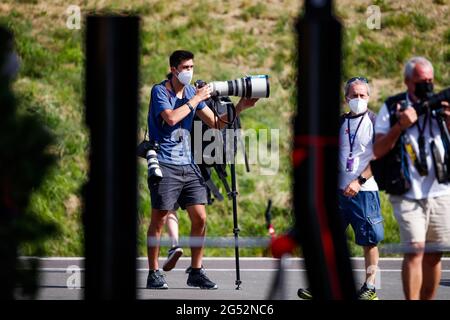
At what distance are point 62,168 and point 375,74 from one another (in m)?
4.28

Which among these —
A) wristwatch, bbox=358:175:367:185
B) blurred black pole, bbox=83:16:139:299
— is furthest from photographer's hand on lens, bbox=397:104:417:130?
blurred black pole, bbox=83:16:139:299

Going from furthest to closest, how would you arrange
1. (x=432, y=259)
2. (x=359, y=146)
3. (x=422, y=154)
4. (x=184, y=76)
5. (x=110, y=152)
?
(x=184, y=76) → (x=359, y=146) → (x=432, y=259) → (x=422, y=154) → (x=110, y=152)

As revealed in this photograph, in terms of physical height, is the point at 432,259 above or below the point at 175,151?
below

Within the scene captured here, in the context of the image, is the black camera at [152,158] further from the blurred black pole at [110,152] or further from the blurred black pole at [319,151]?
the blurred black pole at [319,151]

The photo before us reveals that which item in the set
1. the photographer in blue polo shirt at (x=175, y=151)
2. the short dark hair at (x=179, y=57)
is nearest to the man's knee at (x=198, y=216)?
the photographer in blue polo shirt at (x=175, y=151)

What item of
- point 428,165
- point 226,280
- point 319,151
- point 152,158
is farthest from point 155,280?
point 319,151

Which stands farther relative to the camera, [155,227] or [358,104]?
[155,227]

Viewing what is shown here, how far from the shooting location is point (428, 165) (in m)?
6.94

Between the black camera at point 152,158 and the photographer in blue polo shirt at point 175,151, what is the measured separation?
0.05m

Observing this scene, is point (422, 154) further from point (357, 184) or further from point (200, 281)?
point (200, 281)

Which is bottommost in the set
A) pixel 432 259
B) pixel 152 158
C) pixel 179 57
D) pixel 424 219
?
pixel 432 259

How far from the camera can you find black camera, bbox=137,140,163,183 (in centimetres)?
870

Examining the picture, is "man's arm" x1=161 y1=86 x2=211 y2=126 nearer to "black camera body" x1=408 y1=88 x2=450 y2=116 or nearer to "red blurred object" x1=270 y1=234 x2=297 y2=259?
"black camera body" x1=408 y1=88 x2=450 y2=116

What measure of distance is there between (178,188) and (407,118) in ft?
8.77
